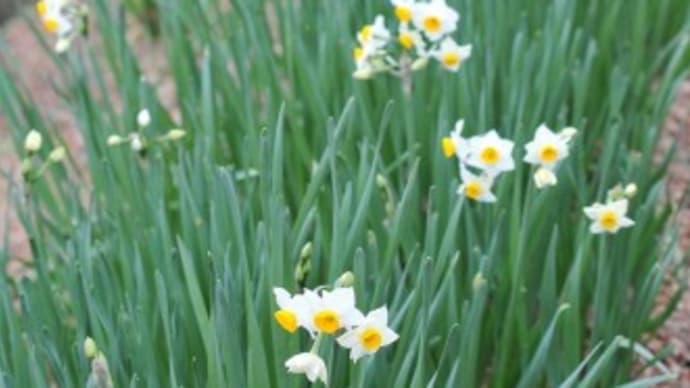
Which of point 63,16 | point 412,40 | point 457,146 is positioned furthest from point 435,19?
point 63,16

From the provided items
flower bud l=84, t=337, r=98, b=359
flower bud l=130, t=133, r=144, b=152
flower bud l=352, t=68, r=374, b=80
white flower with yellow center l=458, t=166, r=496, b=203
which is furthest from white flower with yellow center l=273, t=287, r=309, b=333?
flower bud l=130, t=133, r=144, b=152

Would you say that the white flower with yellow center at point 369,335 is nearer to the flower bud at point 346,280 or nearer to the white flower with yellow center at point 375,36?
the flower bud at point 346,280

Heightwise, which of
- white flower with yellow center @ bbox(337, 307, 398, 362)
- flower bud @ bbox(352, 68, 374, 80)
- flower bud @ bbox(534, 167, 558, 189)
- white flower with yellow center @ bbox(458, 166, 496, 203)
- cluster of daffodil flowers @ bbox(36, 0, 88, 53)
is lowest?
white flower with yellow center @ bbox(337, 307, 398, 362)

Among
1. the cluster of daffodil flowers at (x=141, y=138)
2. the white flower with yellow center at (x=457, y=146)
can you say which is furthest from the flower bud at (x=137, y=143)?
the white flower with yellow center at (x=457, y=146)

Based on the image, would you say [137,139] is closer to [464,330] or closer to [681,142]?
[464,330]

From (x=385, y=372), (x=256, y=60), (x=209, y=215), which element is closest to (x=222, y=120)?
(x=256, y=60)

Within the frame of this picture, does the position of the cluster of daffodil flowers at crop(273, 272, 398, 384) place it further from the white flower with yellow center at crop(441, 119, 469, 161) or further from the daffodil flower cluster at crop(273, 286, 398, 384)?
the white flower with yellow center at crop(441, 119, 469, 161)
